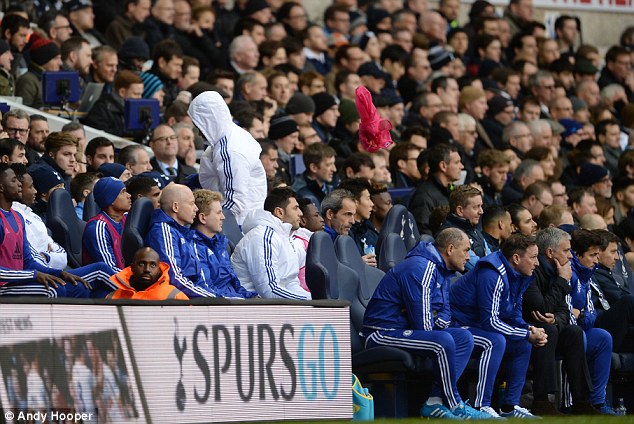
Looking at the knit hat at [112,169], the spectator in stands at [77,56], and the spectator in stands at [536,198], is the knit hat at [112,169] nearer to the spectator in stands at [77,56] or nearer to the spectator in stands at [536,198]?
the spectator in stands at [77,56]

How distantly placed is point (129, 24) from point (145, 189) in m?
6.93

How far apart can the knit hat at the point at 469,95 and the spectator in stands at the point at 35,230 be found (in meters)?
8.78

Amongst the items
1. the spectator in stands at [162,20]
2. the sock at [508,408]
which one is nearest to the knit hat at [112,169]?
the sock at [508,408]

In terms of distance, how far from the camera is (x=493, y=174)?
15.4m

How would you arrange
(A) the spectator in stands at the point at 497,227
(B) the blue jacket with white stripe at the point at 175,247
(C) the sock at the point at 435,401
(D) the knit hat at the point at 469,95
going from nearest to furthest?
(B) the blue jacket with white stripe at the point at 175,247
(C) the sock at the point at 435,401
(A) the spectator in stands at the point at 497,227
(D) the knit hat at the point at 469,95

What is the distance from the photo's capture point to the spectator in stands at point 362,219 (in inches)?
498

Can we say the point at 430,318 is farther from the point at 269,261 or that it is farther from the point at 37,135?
the point at 37,135

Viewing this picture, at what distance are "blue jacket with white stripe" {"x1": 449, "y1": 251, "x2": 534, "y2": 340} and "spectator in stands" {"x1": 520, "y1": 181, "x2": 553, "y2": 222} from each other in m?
3.80

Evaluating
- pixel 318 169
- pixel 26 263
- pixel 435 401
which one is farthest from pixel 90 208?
pixel 435 401

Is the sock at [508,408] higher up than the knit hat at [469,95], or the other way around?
the knit hat at [469,95]

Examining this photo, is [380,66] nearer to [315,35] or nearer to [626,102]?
[315,35]

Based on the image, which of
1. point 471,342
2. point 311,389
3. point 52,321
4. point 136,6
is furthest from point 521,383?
point 136,6

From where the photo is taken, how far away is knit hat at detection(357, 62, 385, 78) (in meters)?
18.1

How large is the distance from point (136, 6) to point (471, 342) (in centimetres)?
879
